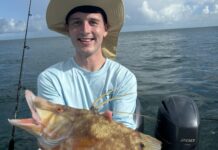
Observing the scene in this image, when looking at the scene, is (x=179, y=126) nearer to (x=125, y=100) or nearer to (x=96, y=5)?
(x=125, y=100)

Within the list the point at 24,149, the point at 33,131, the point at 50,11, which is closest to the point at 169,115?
the point at 50,11

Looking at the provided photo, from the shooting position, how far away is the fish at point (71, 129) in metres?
2.32

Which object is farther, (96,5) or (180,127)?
(180,127)

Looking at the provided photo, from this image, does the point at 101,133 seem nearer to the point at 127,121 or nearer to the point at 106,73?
the point at 127,121

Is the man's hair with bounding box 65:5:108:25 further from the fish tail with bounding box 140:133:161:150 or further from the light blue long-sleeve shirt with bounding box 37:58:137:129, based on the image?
the fish tail with bounding box 140:133:161:150

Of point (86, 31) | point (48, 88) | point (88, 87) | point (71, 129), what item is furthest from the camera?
point (88, 87)

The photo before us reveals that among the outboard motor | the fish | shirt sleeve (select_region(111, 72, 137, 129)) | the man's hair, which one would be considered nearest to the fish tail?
the fish

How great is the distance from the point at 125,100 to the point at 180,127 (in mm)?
1344

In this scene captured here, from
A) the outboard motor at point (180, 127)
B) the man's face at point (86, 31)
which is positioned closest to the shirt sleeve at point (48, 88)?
the man's face at point (86, 31)

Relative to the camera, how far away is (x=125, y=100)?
3.76 metres

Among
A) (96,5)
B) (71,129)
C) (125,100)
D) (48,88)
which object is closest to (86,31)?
(96,5)

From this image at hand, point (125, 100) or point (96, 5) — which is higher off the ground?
point (96, 5)

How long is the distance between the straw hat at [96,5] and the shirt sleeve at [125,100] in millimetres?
741

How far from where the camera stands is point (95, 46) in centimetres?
373
